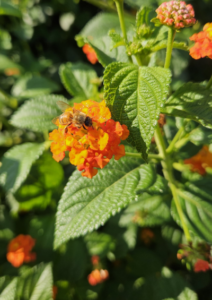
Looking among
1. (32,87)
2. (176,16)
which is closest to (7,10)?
(32,87)

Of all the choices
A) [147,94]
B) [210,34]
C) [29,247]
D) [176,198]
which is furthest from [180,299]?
[210,34]

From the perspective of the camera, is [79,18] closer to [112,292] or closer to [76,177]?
[76,177]

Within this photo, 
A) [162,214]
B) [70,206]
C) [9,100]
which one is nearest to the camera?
[70,206]

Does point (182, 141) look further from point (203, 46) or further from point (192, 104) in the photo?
point (203, 46)

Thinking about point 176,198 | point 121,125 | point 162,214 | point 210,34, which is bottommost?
point 162,214

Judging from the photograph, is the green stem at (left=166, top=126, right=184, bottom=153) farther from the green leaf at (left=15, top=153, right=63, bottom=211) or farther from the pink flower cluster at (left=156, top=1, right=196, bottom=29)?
the green leaf at (left=15, top=153, right=63, bottom=211)

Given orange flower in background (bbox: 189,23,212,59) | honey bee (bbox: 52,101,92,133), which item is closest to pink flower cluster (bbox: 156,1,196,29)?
orange flower in background (bbox: 189,23,212,59)

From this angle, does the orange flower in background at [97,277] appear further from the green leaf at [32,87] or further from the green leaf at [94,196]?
the green leaf at [32,87]

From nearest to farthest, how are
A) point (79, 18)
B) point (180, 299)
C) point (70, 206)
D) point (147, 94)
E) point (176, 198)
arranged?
point (147, 94) < point (70, 206) < point (176, 198) < point (180, 299) < point (79, 18)
